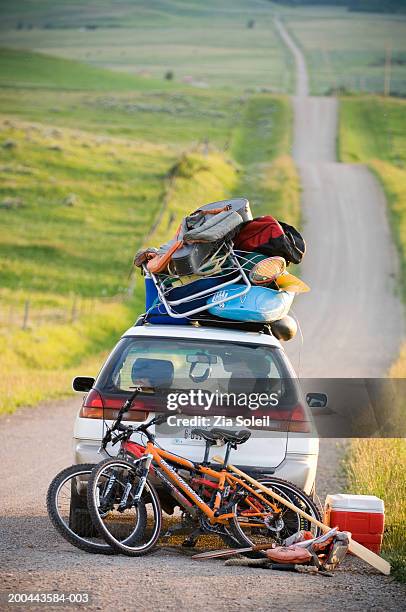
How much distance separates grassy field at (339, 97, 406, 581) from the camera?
10.9m

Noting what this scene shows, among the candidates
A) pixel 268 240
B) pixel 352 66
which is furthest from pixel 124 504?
pixel 352 66

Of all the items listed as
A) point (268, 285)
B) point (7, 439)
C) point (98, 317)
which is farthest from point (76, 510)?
point (98, 317)

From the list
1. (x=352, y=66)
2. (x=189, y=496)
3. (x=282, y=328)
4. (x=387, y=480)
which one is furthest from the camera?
(x=352, y=66)

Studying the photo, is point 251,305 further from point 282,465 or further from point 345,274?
point 345,274

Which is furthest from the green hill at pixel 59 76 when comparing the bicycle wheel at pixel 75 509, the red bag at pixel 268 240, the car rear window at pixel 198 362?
the bicycle wheel at pixel 75 509

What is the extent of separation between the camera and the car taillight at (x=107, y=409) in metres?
9.65

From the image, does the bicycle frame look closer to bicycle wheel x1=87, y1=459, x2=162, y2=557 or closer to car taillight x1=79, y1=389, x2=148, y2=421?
bicycle wheel x1=87, y1=459, x2=162, y2=557

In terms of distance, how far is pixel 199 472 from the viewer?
9.48m

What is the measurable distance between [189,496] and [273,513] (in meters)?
0.64

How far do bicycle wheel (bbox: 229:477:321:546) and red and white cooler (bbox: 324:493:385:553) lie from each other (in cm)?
21

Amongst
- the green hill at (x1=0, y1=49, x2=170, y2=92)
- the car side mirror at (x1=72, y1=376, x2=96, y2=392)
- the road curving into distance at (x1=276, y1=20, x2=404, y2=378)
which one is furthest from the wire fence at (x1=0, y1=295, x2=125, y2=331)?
the green hill at (x1=0, y1=49, x2=170, y2=92)

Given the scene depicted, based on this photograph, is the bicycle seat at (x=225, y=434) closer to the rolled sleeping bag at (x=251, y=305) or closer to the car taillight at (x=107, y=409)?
the car taillight at (x=107, y=409)

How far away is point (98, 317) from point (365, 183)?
107ft

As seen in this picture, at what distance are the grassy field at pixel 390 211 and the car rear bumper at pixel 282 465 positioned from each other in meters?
0.87
